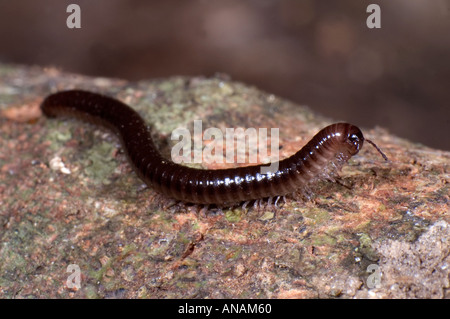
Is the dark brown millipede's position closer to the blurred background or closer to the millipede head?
the millipede head

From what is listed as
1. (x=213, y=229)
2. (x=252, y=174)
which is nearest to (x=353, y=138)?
(x=252, y=174)

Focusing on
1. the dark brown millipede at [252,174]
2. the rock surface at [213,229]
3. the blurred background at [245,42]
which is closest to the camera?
the rock surface at [213,229]

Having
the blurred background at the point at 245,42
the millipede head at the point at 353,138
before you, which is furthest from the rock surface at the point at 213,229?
the blurred background at the point at 245,42

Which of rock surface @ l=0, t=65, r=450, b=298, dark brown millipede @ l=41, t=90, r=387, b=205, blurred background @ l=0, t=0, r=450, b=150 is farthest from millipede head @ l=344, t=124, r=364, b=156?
blurred background @ l=0, t=0, r=450, b=150

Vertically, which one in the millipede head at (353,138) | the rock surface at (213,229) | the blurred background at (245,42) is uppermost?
the blurred background at (245,42)

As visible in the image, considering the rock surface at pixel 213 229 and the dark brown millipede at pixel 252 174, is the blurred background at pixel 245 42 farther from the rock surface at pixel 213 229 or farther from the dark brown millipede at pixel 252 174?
the dark brown millipede at pixel 252 174

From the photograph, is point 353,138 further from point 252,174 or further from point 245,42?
point 245,42

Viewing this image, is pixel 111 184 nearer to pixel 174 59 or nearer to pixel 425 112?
pixel 174 59

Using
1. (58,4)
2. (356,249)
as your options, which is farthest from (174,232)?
(58,4)
